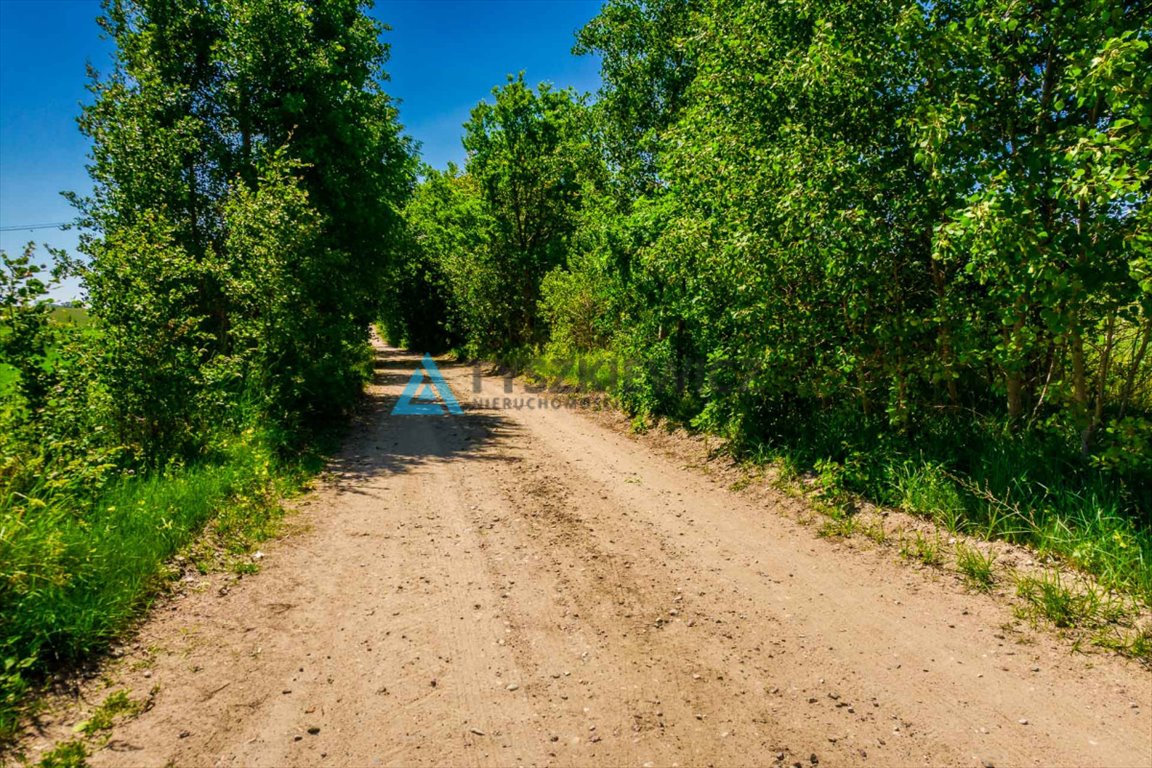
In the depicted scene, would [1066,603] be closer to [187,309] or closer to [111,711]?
[111,711]

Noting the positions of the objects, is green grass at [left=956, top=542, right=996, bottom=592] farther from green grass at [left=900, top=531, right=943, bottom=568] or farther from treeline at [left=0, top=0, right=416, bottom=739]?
treeline at [left=0, top=0, right=416, bottom=739]

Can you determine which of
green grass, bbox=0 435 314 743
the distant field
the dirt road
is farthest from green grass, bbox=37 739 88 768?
the distant field

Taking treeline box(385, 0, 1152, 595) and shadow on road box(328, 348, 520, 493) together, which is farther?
shadow on road box(328, 348, 520, 493)

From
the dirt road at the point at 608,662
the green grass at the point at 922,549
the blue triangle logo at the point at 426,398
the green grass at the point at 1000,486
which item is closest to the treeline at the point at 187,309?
the dirt road at the point at 608,662

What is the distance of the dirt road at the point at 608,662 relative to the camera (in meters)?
2.99

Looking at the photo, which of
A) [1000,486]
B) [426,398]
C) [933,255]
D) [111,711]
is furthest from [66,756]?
[426,398]

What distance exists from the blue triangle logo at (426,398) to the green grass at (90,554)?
8.63m

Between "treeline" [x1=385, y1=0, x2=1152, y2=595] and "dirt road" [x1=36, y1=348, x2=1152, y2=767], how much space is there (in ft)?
5.12

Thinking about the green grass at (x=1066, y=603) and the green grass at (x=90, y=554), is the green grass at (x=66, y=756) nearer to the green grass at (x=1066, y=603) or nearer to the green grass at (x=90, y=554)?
the green grass at (x=90, y=554)

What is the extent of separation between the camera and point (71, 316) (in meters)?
6.54

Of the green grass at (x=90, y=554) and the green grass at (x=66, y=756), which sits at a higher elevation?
the green grass at (x=90, y=554)

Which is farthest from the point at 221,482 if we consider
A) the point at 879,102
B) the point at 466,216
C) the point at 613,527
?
the point at 466,216

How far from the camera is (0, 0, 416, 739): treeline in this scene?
172 inches

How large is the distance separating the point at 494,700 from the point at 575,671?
0.59 metres
